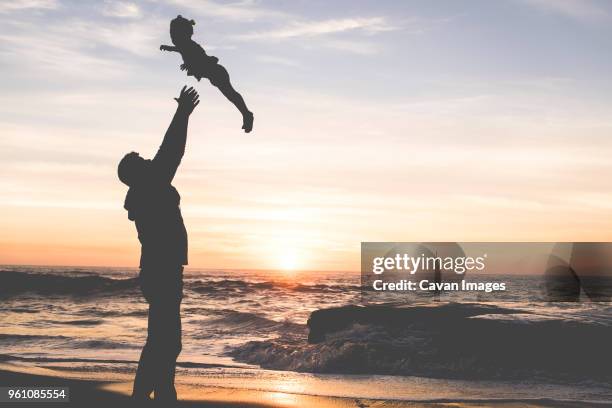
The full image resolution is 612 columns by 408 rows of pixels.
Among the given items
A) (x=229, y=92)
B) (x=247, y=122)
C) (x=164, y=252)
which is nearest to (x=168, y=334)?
(x=164, y=252)

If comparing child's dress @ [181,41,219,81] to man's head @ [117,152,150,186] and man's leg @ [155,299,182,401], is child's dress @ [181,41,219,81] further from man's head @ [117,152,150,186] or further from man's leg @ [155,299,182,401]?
man's leg @ [155,299,182,401]

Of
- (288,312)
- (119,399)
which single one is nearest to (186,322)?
(288,312)

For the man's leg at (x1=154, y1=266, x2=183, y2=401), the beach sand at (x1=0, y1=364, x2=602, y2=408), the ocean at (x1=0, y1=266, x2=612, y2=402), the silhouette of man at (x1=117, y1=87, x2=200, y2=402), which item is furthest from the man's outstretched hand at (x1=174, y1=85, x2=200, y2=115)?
the ocean at (x1=0, y1=266, x2=612, y2=402)

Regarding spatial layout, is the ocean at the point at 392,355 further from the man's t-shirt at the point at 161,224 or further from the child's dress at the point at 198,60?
the child's dress at the point at 198,60

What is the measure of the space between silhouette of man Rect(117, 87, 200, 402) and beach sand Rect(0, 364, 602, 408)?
1933mm

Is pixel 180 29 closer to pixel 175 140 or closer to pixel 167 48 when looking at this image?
pixel 167 48

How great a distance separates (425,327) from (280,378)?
419 centimetres

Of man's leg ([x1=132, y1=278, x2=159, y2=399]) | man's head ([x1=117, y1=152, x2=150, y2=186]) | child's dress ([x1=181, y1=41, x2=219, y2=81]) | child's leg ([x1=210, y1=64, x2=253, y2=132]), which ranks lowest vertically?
man's leg ([x1=132, y1=278, x2=159, y2=399])

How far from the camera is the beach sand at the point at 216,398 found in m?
6.55

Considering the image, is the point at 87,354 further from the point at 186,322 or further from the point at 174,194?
the point at 174,194

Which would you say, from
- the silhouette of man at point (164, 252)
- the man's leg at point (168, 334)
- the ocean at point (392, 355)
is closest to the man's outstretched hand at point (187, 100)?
the silhouette of man at point (164, 252)

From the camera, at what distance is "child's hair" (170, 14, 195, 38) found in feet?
14.3

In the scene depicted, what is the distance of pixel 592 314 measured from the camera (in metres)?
13.5

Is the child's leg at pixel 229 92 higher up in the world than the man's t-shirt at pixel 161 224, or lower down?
higher up
